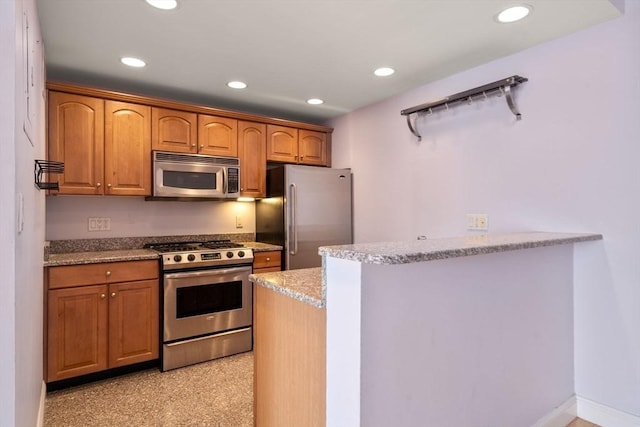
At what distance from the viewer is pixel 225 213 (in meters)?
3.80

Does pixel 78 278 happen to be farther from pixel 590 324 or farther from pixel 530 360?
pixel 590 324

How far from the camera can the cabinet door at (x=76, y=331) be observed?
96.3 inches

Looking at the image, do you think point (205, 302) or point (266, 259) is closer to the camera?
point (205, 302)

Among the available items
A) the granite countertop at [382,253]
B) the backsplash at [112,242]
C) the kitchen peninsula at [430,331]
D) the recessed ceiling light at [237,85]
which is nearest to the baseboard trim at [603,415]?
the kitchen peninsula at [430,331]

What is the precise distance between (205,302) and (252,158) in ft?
4.85

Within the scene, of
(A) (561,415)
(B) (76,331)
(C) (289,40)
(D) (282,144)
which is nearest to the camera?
(A) (561,415)

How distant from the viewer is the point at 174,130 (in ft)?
10.4

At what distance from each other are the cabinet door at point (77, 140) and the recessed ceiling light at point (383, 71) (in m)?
2.23

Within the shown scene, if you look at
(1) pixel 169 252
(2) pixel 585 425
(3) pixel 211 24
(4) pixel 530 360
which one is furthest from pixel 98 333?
(2) pixel 585 425

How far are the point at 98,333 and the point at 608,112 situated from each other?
3.67 m

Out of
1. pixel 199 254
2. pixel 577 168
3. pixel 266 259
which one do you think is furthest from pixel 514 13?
pixel 199 254

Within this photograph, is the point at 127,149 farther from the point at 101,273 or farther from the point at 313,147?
the point at 313,147

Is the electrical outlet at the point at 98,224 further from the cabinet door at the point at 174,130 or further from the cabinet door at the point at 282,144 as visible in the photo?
the cabinet door at the point at 282,144

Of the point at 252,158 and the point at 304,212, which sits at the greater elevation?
the point at 252,158
